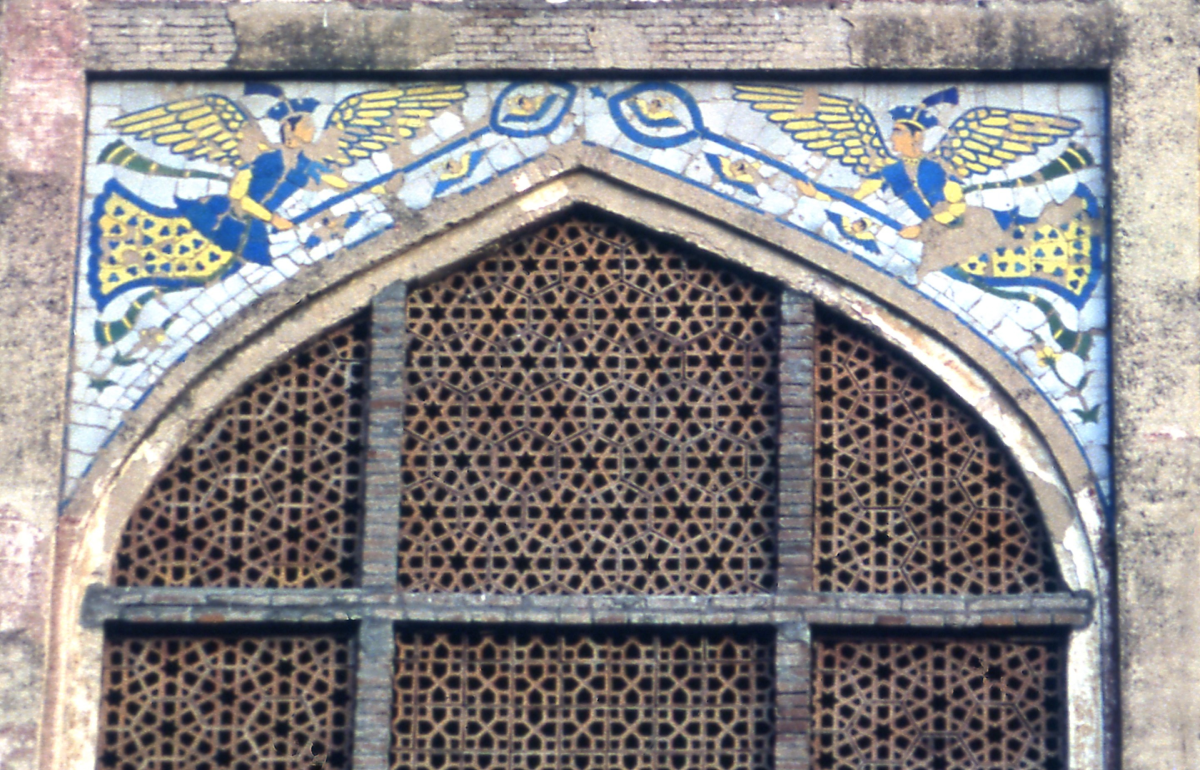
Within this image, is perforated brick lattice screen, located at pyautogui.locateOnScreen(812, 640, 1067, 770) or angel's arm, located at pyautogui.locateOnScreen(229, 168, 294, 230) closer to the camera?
perforated brick lattice screen, located at pyautogui.locateOnScreen(812, 640, 1067, 770)

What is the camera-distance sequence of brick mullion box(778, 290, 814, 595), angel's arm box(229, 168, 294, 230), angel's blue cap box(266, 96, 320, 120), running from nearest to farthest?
brick mullion box(778, 290, 814, 595) → angel's arm box(229, 168, 294, 230) → angel's blue cap box(266, 96, 320, 120)

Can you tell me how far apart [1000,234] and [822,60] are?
0.82m

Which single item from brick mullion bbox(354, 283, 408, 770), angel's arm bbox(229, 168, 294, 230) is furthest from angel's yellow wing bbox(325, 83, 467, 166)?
brick mullion bbox(354, 283, 408, 770)

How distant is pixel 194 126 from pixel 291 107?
33cm

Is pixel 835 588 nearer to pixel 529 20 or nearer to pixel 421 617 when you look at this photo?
pixel 421 617

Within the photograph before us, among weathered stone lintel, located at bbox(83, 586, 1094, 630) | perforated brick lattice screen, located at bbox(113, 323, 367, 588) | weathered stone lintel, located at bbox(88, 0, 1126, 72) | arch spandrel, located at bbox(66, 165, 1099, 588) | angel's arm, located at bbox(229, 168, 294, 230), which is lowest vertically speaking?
weathered stone lintel, located at bbox(83, 586, 1094, 630)

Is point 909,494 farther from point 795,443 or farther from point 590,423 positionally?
point 590,423

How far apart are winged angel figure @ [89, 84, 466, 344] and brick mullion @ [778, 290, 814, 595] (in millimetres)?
1353

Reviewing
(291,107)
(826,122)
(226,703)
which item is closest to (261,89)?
(291,107)

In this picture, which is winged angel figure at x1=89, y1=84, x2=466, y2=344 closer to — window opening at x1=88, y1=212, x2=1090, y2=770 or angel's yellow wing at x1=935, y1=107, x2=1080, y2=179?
window opening at x1=88, y1=212, x2=1090, y2=770

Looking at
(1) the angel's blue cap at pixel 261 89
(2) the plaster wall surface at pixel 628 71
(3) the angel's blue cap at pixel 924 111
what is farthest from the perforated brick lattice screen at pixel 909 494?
(1) the angel's blue cap at pixel 261 89

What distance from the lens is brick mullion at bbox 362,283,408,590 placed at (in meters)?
6.68

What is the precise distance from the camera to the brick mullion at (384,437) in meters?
6.68

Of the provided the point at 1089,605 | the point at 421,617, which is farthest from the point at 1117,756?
the point at 421,617
